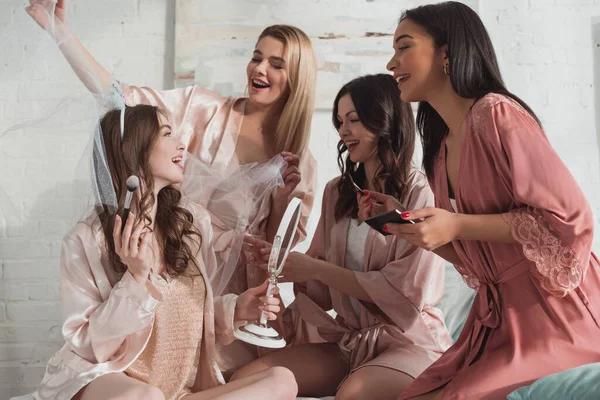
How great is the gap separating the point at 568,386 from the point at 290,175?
1146 millimetres

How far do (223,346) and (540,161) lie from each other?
45.4 inches

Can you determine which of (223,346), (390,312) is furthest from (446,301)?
(223,346)

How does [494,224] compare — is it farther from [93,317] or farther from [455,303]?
[455,303]

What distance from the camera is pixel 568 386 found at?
1.46 meters

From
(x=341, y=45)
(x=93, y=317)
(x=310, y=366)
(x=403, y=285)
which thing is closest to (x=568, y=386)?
(x=403, y=285)

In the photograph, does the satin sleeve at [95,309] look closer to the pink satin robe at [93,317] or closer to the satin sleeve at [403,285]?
the pink satin robe at [93,317]

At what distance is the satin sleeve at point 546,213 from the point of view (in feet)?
5.15

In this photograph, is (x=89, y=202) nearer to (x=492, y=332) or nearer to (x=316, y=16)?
(x=492, y=332)

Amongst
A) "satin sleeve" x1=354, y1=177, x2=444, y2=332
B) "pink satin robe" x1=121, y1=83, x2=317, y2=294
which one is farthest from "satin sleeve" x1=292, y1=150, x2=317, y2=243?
"satin sleeve" x1=354, y1=177, x2=444, y2=332

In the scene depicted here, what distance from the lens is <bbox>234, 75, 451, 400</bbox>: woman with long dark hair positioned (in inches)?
83.8

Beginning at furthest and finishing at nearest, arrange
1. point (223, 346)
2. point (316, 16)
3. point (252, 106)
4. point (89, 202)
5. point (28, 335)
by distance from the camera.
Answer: point (316, 16)
point (252, 106)
point (223, 346)
point (28, 335)
point (89, 202)

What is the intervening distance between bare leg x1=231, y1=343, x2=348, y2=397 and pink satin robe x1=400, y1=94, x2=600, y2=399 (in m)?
0.46

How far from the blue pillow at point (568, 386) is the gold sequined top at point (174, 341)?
804 millimetres

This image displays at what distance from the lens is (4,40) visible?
5.34 feet
